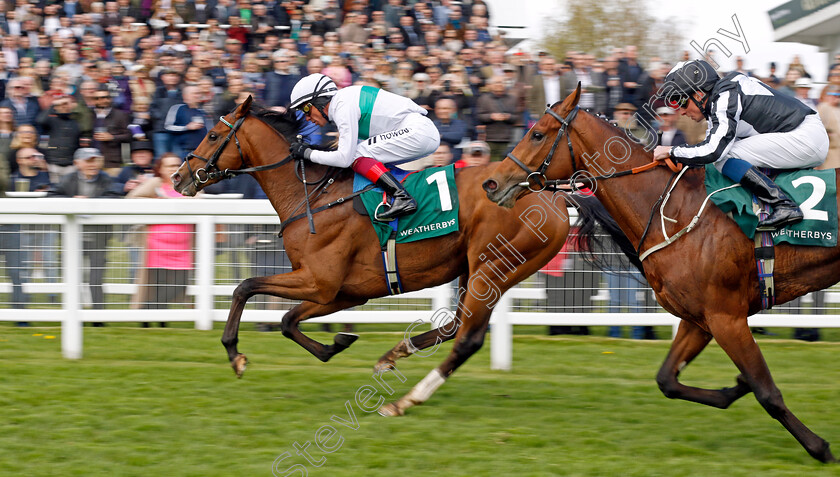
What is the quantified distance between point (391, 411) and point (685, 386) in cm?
156

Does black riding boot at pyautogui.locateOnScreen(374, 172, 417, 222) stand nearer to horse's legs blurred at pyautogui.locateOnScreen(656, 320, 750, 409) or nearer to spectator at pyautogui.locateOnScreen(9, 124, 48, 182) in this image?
horse's legs blurred at pyautogui.locateOnScreen(656, 320, 750, 409)

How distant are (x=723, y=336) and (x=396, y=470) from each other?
1636 mm

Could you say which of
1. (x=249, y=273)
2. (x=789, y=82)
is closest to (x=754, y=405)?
(x=249, y=273)

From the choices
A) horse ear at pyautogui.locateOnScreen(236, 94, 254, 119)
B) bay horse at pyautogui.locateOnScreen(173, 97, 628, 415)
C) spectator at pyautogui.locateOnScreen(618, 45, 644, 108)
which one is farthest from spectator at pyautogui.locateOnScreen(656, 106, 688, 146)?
horse ear at pyautogui.locateOnScreen(236, 94, 254, 119)

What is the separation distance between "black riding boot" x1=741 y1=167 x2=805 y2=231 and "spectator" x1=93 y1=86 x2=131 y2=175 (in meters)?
6.38

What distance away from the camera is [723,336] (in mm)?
4262

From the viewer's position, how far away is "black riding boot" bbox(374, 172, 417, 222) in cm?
521

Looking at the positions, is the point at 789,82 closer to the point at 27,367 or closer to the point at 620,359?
the point at 620,359

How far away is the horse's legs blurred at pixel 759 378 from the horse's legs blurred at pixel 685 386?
40cm

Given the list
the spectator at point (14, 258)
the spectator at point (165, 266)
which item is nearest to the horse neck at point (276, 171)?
the spectator at point (165, 266)

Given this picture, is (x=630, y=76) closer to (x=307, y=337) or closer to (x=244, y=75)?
(x=244, y=75)

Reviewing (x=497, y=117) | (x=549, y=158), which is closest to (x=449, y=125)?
(x=497, y=117)

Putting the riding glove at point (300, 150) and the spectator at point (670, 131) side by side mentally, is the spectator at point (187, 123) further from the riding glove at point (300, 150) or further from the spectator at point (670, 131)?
the spectator at point (670, 131)

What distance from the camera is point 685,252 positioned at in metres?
4.37
